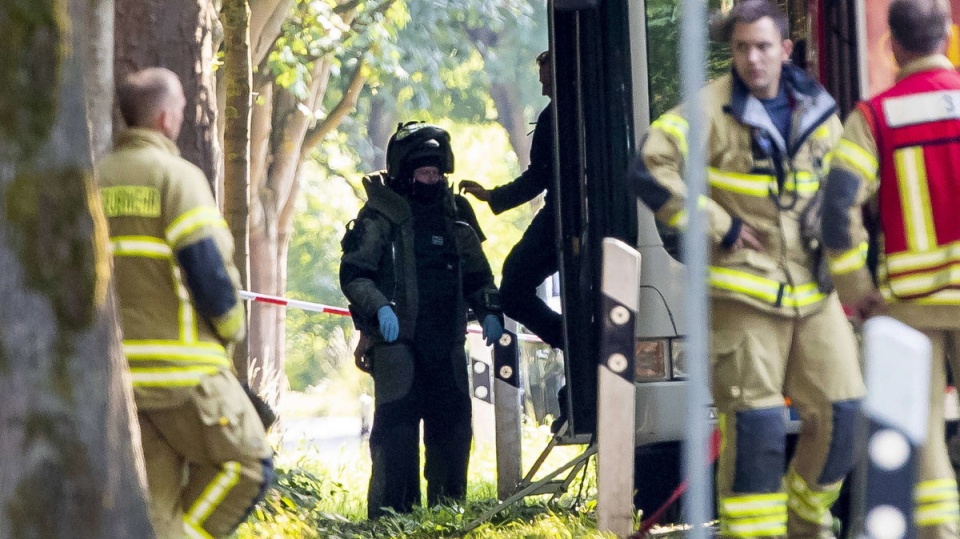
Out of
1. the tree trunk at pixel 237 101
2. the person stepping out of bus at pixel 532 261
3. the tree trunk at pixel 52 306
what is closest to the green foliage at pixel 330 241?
the tree trunk at pixel 237 101

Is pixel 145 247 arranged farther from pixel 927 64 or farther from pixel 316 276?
pixel 316 276

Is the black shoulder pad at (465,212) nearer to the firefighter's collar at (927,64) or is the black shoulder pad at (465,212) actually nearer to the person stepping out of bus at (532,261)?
the person stepping out of bus at (532,261)

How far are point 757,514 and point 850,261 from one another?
2.81 feet

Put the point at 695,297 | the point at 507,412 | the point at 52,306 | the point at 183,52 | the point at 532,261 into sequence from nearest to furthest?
1. the point at 695,297
2. the point at 52,306
3. the point at 183,52
4. the point at 532,261
5. the point at 507,412

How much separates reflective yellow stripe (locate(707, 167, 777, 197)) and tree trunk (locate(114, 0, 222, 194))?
2.83m

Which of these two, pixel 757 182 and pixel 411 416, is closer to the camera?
pixel 757 182

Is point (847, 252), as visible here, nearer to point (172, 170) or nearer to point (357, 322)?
point (172, 170)

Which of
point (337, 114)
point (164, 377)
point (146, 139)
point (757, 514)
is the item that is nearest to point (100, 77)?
point (146, 139)

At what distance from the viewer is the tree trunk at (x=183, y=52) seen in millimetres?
7789

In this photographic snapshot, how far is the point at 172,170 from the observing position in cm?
547

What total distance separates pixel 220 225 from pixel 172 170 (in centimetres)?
22

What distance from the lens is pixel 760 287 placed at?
18.9 feet

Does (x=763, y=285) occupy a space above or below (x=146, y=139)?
below

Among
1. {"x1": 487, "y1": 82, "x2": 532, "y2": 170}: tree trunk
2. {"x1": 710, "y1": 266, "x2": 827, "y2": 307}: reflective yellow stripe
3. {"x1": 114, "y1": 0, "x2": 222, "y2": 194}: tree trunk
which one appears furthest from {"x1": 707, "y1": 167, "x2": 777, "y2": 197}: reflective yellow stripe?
{"x1": 487, "y1": 82, "x2": 532, "y2": 170}: tree trunk
